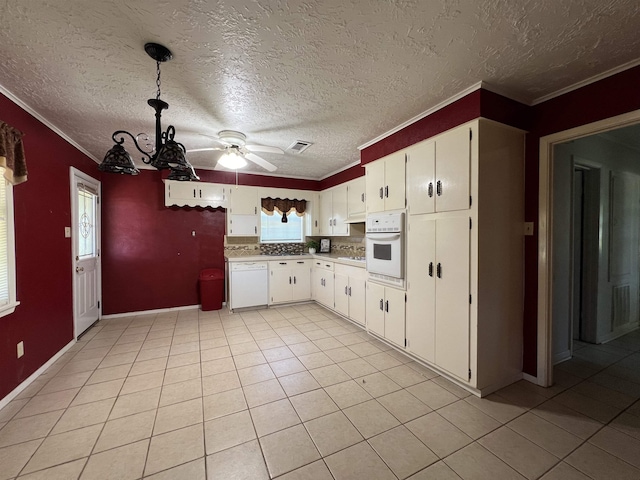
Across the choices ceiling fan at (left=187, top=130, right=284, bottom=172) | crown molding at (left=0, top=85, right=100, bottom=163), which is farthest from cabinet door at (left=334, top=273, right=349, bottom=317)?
crown molding at (left=0, top=85, right=100, bottom=163)

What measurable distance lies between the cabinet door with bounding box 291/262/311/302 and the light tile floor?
188 cm

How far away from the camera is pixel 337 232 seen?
15.5ft

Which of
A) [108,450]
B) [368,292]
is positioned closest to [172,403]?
[108,450]

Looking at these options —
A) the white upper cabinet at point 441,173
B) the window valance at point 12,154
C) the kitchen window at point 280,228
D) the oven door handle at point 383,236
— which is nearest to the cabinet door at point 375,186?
the oven door handle at point 383,236

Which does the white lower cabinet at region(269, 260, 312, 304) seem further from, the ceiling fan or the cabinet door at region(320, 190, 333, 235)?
the ceiling fan

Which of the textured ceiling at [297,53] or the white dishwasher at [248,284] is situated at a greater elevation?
the textured ceiling at [297,53]

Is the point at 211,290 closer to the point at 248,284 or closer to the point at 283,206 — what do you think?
the point at 248,284

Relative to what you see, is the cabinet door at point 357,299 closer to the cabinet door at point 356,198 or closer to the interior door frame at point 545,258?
the cabinet door at point 356,198

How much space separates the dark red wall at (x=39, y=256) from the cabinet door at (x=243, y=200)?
214 centimetres

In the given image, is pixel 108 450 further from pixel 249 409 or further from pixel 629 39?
pixel 629 39

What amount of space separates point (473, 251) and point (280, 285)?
3.35 m

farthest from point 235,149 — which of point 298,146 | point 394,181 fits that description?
point 394,181

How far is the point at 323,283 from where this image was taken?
461cm

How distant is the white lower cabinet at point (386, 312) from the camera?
2817 millimetres
